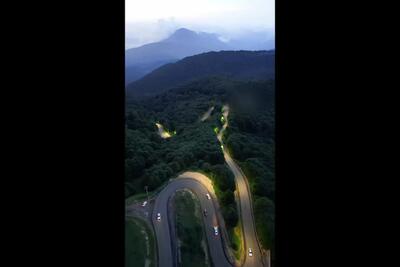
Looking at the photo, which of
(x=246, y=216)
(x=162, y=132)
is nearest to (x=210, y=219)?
(x=246, y=216)

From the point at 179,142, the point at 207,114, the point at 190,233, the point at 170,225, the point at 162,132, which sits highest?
the point at 207,114

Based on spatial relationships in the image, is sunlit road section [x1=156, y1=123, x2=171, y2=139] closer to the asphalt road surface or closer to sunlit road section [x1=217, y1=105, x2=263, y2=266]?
sunlit road section [x1=217, y1=105, x2=263, y2=266]

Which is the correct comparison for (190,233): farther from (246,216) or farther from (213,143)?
(213,143)

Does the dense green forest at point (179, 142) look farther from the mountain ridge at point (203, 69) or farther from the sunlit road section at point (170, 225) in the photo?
the mountain ridge at point (203, 69)
